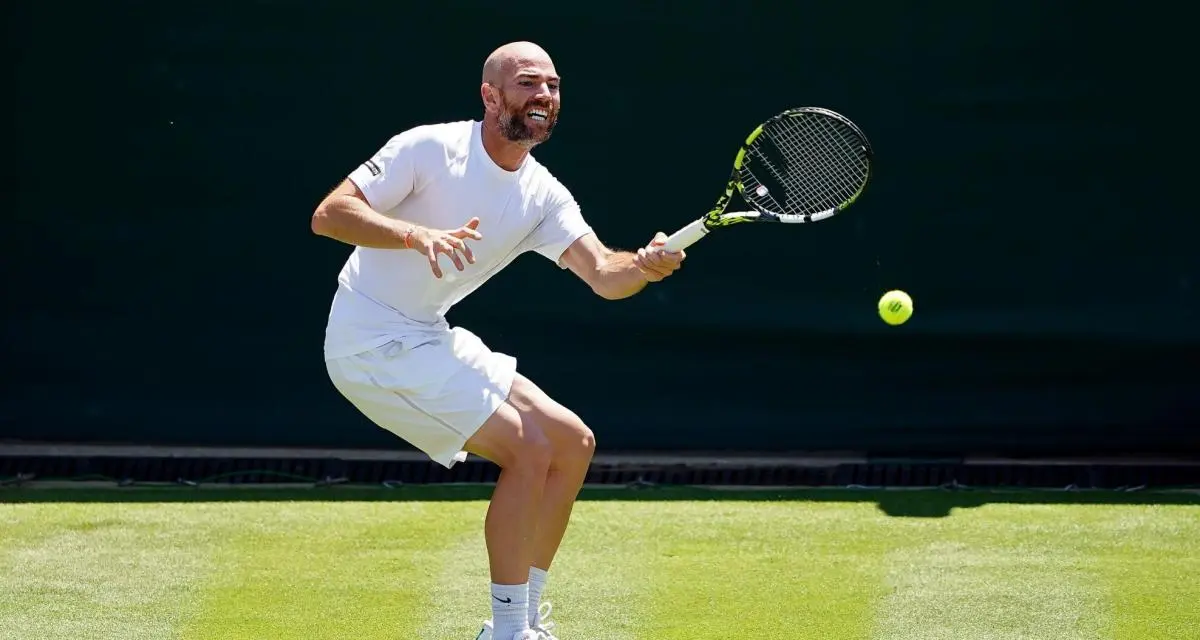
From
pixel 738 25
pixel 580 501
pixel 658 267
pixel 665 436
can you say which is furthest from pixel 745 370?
pixel 658 267

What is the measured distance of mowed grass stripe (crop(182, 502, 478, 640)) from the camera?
4.35 metres

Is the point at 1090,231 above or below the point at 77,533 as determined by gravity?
above

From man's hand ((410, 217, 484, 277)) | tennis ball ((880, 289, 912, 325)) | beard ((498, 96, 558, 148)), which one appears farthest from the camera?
tennis ball ((880, 289, 912, 325))

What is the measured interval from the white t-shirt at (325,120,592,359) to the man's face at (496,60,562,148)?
0.41 feet

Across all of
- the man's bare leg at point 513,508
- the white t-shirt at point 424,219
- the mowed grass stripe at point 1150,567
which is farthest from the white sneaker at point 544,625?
the mowed grass stripe at point 1150,567

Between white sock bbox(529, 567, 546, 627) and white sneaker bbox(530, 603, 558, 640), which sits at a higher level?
white sock bbox(529, 567, 546, 627)

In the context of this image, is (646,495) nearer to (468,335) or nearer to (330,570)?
(330,570)

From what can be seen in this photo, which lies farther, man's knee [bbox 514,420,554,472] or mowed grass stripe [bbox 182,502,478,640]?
mowed grass stripe [bbox 182,502,478,640]

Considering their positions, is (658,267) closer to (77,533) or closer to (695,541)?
(695,541)

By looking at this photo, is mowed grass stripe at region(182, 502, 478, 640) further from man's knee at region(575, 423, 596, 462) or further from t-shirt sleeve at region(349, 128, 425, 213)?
t-shirt sleeve at region(349, 128, 425, 213)

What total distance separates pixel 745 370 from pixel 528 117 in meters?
2.41

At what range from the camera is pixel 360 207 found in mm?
3955

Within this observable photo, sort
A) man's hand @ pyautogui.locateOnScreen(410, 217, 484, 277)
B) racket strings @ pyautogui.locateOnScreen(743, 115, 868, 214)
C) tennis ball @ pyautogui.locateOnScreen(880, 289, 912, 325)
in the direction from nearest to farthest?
man's hand @ pyautogui.locateOnScreen(410, 217, 484, 277)
racket strings @ pyautogui.locateOnScreen(743, 115, 868, 214)
tennis ball @ pyautogui.locateOnScreen(880, 289, 912, 325)

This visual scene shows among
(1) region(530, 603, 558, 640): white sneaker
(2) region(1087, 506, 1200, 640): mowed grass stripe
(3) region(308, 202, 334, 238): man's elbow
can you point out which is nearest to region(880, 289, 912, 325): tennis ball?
(2) region(1087, 506, 1200, 640): mowed grass stripe
